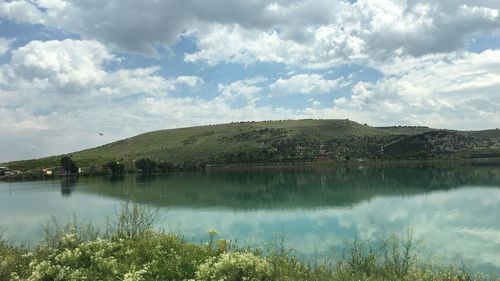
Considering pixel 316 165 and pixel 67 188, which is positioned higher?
pixel 316 165

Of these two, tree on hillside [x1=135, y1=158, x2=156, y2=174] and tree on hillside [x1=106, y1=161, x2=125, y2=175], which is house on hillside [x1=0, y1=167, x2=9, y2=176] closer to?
tree on hillside [x1=106, y1=161, x2=125, y2=175]

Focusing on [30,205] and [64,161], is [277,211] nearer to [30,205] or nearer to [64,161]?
[30,205]

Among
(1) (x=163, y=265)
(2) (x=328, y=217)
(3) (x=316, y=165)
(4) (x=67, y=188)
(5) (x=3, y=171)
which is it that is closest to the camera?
(1) (x=163, y=265)

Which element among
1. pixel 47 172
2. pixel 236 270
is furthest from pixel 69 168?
pixel 236 270

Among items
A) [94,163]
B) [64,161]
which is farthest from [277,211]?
[94,163]

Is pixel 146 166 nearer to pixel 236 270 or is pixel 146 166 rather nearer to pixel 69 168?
pixel 69 168

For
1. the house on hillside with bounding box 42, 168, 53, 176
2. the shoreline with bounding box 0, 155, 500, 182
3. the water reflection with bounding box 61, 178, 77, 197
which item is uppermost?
the house on hillside with bounding box 42, 168, 53, 176

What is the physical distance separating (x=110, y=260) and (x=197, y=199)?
6630cm

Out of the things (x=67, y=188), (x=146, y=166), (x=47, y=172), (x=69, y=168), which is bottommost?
(x=67, y=188)

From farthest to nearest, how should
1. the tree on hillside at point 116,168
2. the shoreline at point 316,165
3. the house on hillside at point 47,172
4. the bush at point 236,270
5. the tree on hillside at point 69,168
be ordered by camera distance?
the tree on hillside at point 116,168 < the house on hillside at point 47,172 < the tree on hillside at point 69,168 < the shoreline at point 316,165 < the bush at point 236,270

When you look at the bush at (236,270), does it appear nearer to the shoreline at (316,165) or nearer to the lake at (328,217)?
the lake at (328,217)

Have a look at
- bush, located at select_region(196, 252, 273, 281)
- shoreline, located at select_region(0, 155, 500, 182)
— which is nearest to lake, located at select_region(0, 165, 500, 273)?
bush, located at select_region(196, 252, 273, 281)

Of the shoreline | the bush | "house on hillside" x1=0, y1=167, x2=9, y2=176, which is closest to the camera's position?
the bush

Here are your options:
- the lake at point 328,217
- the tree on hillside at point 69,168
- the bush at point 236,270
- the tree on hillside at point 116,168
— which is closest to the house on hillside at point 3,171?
the tree on hillside at point 69,168
